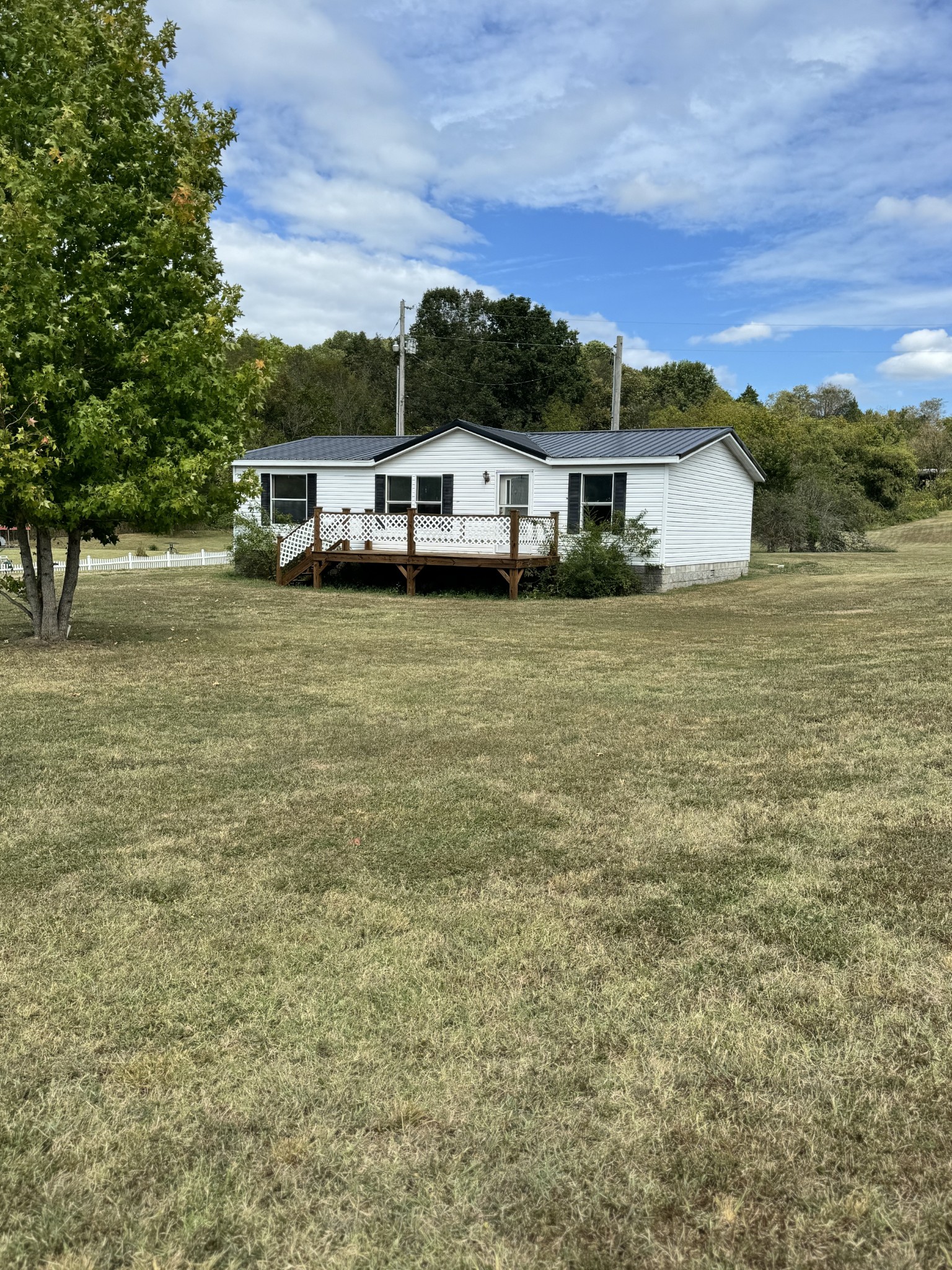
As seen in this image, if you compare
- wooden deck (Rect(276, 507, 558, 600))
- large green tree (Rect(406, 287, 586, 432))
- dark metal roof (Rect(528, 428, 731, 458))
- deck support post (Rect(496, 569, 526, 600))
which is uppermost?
large green tree (Rect(406, 287, 586, 432))

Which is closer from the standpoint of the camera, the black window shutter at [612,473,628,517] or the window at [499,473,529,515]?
the black window shutter at [612,473,628,517]

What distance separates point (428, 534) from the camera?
20.0 meters

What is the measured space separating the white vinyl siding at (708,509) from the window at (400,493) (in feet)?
20.6

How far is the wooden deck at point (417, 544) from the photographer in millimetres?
19109

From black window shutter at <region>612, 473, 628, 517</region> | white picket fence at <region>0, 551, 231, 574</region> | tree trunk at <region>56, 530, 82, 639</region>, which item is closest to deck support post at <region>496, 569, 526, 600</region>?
black window shutter at <region>612, 473, 628, 517</region>

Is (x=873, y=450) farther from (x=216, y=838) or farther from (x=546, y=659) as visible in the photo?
(x=216, y=838)

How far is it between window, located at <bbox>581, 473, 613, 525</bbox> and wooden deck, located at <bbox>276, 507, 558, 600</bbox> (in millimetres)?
992

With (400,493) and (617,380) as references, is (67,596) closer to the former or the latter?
(400,493)

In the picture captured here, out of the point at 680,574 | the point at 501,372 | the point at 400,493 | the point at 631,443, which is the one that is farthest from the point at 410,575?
the point at 501,372

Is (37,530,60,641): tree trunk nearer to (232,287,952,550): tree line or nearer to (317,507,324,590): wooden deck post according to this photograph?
(317,507,324,590): wooden deck post

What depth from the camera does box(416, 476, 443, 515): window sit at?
22.3m

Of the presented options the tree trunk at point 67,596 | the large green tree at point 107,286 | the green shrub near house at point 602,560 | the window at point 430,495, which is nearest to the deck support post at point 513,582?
the green shrub near house at point 602,560

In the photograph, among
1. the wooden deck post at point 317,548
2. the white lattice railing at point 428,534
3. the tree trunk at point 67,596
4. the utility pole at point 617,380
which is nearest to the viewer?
the tree trunk at point 67,596

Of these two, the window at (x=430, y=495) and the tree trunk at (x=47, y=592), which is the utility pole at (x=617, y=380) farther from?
the tree trunk at (x=47, y=592)
